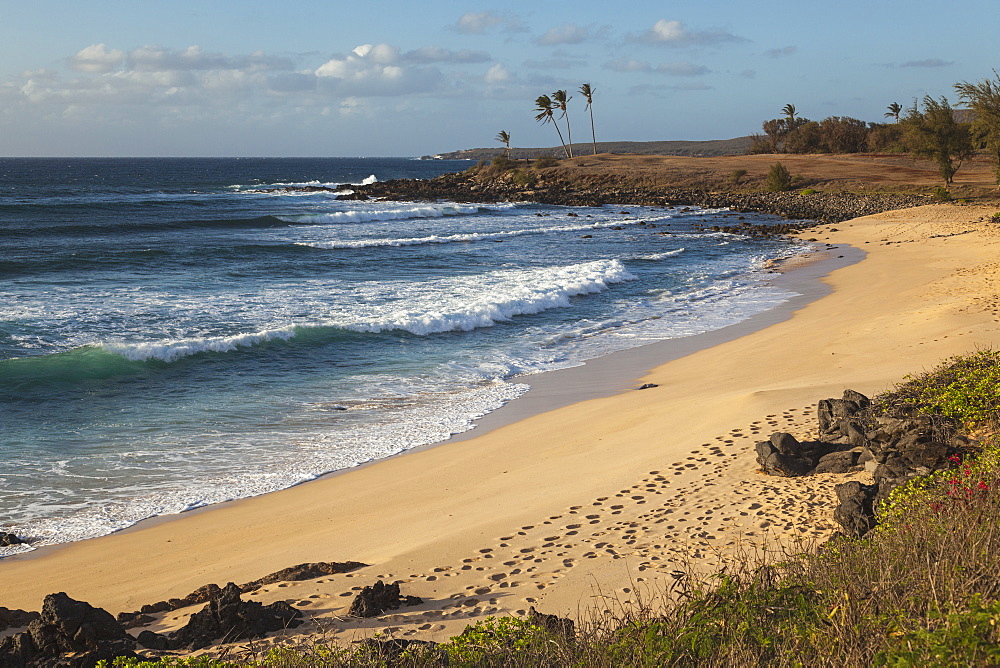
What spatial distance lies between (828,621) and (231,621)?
3.75 meters

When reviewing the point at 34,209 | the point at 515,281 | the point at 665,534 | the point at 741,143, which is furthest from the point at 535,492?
the point at 741,143

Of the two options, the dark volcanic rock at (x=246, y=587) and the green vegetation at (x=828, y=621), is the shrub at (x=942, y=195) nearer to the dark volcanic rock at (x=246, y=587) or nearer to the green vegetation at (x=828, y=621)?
the green vegetation at (x=828, y=621)

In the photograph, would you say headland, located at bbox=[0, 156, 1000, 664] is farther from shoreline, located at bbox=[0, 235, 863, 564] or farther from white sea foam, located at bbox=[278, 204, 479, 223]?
white sea foam, located at bbox=[278, 204, 479, 223]

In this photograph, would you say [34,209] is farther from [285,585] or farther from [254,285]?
[285,585]

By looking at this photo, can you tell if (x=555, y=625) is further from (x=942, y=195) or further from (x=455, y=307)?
(x=942, y=195)

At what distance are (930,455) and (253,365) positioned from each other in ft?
38.7

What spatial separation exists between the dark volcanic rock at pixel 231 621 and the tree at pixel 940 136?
49.4 meters

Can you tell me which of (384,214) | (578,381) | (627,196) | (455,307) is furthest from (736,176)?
(578,381)

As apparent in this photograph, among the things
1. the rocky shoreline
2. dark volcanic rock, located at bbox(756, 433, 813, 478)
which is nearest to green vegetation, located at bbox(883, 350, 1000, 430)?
dark volcanic rock, located at bbox(756, 433, 813, 478)

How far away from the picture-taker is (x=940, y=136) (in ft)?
145

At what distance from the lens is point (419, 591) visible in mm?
5719

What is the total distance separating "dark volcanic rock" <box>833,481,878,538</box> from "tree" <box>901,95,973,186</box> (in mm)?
46202

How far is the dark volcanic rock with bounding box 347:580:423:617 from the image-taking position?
5273 mm

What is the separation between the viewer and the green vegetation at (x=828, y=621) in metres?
3.07
